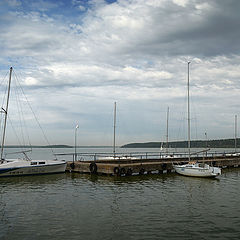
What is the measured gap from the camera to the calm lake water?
13.4 metres

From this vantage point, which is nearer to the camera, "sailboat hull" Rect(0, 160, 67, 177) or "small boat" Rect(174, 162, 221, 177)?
"sailboat hull" Rect(0, 160, 67, 177)

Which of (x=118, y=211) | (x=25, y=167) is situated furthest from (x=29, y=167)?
(x=118, y=211)

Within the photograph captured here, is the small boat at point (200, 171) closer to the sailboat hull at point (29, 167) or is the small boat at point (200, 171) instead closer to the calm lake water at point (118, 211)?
the calm lake water at point (118, 211)

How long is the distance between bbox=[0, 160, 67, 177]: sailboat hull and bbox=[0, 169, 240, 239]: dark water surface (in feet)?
17.1

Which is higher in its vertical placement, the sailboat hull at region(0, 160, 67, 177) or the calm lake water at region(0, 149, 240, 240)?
the sailboat hull at region(0, 160, 67, 177)

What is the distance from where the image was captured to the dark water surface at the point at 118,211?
44.0 feet

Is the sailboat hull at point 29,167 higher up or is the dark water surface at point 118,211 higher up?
the sailboat hull at point 29,167

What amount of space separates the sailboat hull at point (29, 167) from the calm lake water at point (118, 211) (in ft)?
18.0

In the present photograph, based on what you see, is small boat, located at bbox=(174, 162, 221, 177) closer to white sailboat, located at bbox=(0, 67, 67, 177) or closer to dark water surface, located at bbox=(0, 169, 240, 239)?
dark water surface, located at bbox=(0, 169, 240, 239)

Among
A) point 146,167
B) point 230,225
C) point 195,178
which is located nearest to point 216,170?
point 195,178

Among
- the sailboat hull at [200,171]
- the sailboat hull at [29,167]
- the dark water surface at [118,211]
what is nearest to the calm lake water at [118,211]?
the dark water surface at [118,211]

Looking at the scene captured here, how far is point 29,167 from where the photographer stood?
34.1m

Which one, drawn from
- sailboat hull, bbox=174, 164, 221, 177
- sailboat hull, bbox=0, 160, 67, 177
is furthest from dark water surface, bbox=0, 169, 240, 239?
sailboat hull, bbox=174, 164, 221, 177

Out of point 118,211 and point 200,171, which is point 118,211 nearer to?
point 118,211
